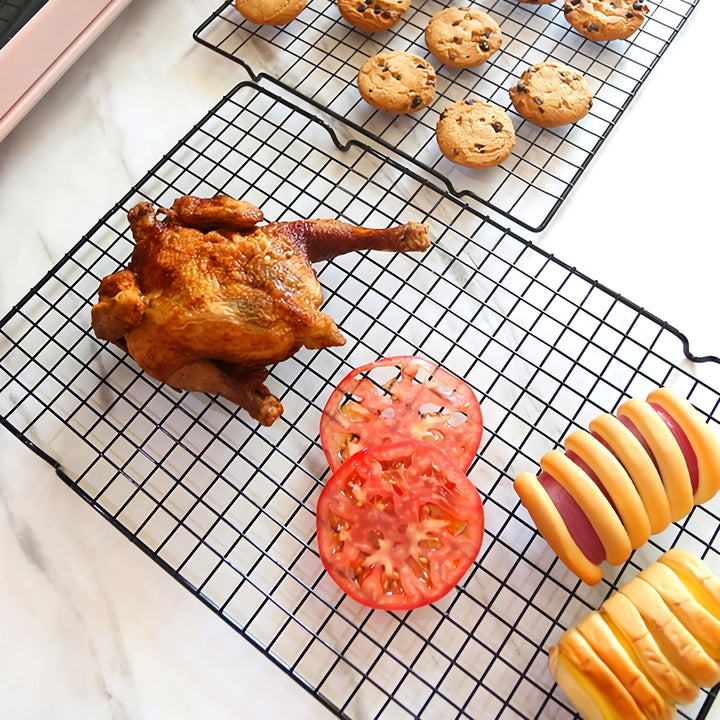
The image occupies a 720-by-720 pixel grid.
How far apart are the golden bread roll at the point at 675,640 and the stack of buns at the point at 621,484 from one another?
104 millimetres

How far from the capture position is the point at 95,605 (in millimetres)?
1476

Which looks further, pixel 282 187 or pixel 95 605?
pixel 282 187

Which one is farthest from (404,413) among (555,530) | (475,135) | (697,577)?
(475,135)

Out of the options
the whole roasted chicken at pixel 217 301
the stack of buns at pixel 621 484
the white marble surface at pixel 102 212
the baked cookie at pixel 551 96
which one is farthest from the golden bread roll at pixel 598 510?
the baked cookie at pixel 551 96

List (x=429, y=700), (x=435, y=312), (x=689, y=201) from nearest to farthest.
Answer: (x=429, y=700), (x=435, y=312), (x=689, y=201)

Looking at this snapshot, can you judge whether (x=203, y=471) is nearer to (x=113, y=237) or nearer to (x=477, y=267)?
(x=113, y=237)

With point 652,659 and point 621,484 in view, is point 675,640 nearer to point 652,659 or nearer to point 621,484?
point 652,659

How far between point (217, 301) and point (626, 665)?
0.96m

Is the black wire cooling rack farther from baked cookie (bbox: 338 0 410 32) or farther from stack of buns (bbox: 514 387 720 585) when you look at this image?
baked cookie (bbox: 338 0 410 32)

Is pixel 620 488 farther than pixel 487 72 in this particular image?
No

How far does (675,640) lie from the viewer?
1.22 m

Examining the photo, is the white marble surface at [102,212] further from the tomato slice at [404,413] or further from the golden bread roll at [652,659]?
the tomato slice at [404,413]

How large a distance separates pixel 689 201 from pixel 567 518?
37.3 inches

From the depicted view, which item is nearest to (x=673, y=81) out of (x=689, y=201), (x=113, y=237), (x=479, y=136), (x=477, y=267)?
(x=689, y=201)
